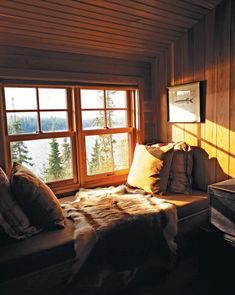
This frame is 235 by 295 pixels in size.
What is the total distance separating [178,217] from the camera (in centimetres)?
216

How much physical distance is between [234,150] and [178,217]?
2.68 feet

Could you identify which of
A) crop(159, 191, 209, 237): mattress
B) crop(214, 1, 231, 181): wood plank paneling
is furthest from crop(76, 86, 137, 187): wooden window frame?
crop(214, 1, 231, 181): wood plank paneling

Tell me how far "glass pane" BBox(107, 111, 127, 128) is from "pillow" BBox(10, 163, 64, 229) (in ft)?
4.39

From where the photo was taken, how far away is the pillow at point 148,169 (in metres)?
2.49

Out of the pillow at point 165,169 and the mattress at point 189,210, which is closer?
the mattress at point 189,210

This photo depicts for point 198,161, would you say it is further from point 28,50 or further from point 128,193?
point 28,50

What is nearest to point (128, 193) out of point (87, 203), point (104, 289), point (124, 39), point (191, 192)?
point (87, 203)

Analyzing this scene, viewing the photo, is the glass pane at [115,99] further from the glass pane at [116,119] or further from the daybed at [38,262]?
the daybed at [38,262]

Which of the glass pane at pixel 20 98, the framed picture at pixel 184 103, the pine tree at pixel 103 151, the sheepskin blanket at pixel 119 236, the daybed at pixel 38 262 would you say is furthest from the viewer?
the pine tree at pixel 103 151

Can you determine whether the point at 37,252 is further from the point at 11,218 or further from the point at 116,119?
the point at 116,119

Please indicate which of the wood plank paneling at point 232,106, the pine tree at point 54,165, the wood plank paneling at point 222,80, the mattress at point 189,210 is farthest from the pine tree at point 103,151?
the wood plank paneling at point 232,106

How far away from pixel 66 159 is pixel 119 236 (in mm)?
1136

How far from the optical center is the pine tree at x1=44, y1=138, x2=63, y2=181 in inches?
101

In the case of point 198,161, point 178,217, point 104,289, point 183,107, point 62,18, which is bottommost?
point 104,289
